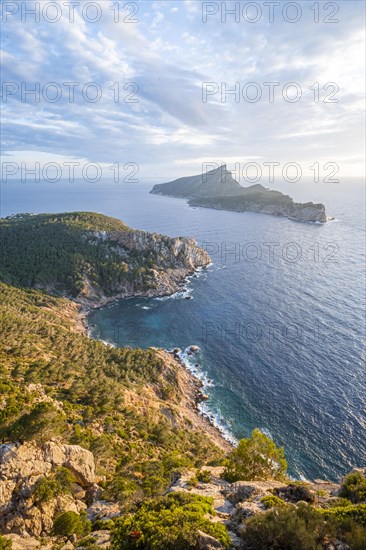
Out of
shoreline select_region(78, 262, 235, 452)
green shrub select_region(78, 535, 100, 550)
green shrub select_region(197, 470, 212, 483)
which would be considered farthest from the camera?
shoreline select_region(78, 262, 235, 452)

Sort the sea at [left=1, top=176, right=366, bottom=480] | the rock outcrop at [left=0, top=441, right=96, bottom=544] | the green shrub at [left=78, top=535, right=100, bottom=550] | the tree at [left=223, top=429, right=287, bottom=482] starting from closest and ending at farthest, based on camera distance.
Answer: the green shrub at [left=78, top=535, right=100, bottom=550] < the rock outcrop at [left=0, top=441, right=96, bottom=544] < the tree at [left=223, top=429, right=287, bottom=482] < the sea at [left=1, top=176, right=366, bottom=480]

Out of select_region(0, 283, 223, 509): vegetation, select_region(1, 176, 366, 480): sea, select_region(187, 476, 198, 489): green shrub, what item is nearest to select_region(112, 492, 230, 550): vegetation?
select_region(0, 283, 223, 509): vegetation

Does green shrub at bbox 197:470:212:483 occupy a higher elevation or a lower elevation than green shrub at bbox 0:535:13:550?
lower

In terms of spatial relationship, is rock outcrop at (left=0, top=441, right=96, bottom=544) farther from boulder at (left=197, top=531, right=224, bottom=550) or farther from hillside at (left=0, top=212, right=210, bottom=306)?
hillside at (left=0, top=212, right=210, bottom=306)

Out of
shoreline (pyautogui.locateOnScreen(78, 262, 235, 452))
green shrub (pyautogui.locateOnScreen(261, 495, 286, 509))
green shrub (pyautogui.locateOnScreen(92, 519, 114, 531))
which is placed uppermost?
green shrub (pyautogui.locateOnScreen(261, 495, 286, 509))

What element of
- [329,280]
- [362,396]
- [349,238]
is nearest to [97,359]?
[362,396]

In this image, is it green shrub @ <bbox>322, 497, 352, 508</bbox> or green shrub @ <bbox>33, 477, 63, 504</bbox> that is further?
green shrub @ <bbox>33, 477, 63, 504</bbox>

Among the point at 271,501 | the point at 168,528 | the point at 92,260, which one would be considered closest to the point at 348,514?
the point at 271,501
